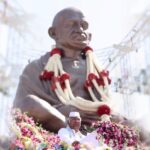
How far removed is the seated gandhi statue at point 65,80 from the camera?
4832mm

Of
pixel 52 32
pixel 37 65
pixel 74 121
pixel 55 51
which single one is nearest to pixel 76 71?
pixel 55 51

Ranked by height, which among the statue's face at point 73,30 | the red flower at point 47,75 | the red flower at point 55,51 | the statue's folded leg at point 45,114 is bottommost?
the statue's folded leg at point 45,114

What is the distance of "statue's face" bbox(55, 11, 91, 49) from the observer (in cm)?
566

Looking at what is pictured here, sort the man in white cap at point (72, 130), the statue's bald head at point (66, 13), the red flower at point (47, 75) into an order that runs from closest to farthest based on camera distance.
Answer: the man in white cap at point (72, 130), the red flower at point (47, 75), the statue's bald head at point (66, 13)

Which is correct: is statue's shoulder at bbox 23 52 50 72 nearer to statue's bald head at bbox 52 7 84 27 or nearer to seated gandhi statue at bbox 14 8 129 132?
seated gandhi statue at bbox 14 8 129 132

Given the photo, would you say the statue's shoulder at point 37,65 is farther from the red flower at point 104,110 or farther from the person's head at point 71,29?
the red flower at point 104,110

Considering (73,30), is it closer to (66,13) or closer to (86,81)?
(66,13)

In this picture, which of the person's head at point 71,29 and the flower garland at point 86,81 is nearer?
the flower garland at point 86,81

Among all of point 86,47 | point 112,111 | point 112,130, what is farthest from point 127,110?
point 112,130

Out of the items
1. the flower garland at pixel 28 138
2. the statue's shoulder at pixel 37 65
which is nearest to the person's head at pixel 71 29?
the statue's shoulder at pixel 37 65

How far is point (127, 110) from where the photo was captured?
8.72 m

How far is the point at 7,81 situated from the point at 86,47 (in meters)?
7.57

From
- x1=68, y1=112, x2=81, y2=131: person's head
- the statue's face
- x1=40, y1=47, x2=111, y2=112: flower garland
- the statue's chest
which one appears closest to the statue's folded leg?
x1=40, y1=47, x2=111, y2=112: flower garland

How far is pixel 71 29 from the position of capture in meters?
5.68
